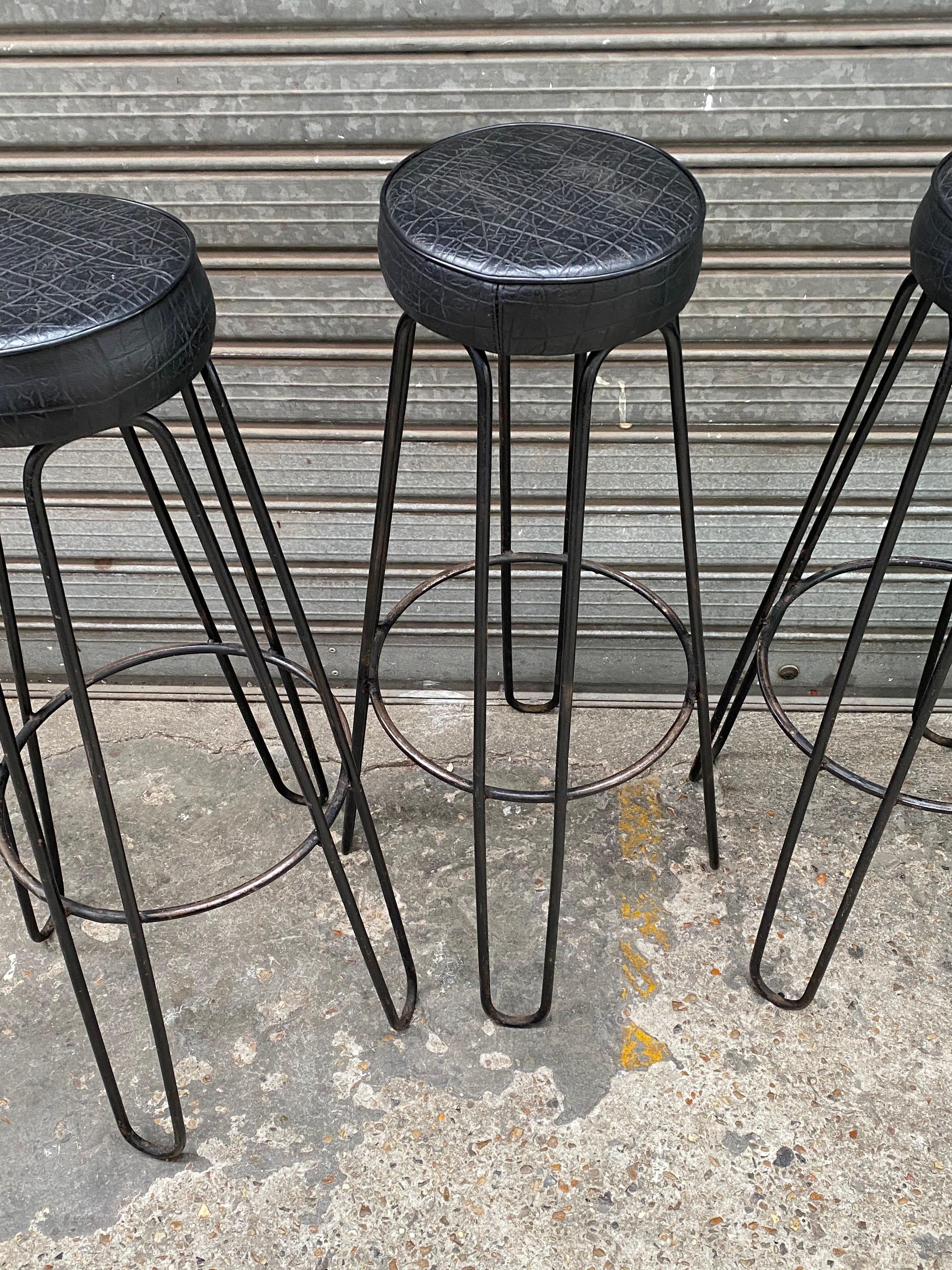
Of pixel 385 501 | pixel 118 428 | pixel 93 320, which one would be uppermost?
pixel 93 320

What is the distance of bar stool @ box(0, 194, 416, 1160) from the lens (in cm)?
121

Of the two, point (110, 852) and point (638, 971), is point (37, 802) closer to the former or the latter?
point (110, 852)

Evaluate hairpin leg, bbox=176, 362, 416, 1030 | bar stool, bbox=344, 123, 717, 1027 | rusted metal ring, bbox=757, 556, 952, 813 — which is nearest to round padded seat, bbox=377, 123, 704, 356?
bar stool, bbox=344, 123, 717, 1027

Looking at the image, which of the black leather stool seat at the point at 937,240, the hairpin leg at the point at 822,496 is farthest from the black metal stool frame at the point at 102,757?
the black leather stool seat at the point at 937,240

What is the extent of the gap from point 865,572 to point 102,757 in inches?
67.5

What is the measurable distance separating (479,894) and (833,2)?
5.34ft

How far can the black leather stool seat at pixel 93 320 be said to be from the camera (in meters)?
1.19

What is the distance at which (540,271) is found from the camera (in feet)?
4.05

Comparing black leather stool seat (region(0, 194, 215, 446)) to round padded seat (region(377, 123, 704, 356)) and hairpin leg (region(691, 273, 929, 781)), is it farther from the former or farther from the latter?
hairpin leg (region(691, 273, 929, 781))

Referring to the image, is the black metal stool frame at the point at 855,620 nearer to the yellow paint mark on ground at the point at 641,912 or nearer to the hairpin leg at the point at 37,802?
the yellow paint mark on ground at the point at 641,912

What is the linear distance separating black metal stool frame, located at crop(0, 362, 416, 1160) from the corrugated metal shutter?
1.45 ft

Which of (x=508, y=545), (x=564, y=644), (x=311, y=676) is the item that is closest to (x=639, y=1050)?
(x=564, y=644)

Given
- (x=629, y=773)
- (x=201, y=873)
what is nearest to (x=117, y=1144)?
(x=201, y=873)

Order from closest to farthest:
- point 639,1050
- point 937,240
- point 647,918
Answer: point 937,240, point 639,1050, point 647,918
